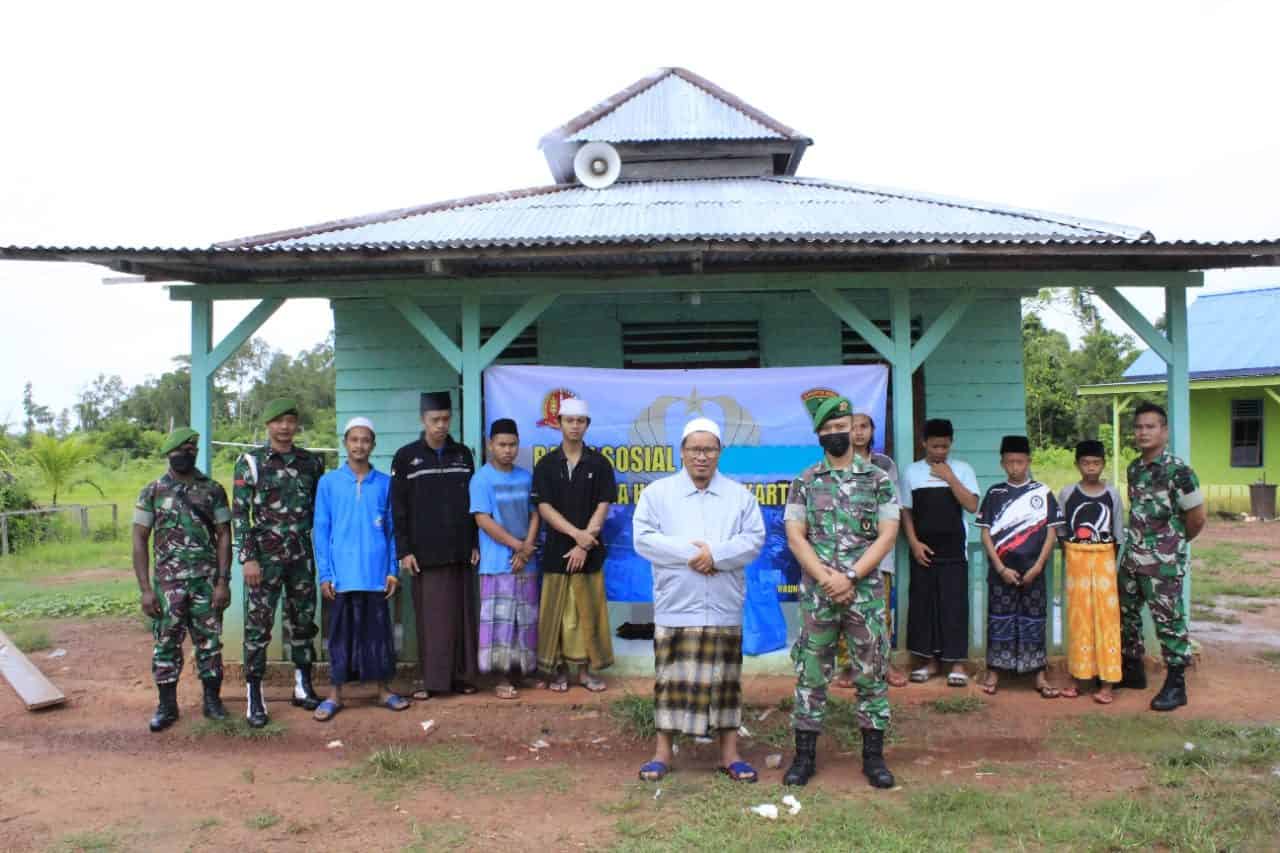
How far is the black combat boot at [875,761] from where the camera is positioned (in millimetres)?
4191

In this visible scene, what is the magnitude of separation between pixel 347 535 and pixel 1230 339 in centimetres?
1994

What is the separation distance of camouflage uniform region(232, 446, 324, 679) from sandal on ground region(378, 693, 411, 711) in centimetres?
61

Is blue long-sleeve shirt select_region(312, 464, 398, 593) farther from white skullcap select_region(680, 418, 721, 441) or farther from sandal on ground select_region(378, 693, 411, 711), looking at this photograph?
white skullcap select_region(680, 418, 721, 441)

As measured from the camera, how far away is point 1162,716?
522 cm

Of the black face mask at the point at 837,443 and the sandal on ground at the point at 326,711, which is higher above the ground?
the black face mask at the point at 837,443

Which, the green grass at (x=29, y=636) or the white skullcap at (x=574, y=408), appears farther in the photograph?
the green grass at (x=29, y=636)

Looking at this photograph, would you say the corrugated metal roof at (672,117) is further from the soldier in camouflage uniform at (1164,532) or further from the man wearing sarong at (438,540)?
the soldier in camouflage uniform at (1164,532)

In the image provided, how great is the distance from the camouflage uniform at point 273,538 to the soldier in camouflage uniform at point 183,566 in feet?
0.47

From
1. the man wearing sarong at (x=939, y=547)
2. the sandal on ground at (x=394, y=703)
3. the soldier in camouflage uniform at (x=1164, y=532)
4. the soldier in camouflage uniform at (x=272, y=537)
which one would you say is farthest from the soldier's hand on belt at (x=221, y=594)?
the soldier in camouflage uniform at (x=1164, y=532)

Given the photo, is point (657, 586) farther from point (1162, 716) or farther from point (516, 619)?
point (1162, 716)

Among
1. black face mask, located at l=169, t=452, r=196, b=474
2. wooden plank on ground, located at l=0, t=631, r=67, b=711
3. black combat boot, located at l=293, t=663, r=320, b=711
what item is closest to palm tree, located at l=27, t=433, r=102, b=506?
wooden plank on ground, located at l=0, t=631, r=67, b=711

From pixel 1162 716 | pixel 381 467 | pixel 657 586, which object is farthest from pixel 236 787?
pixel 1162 716

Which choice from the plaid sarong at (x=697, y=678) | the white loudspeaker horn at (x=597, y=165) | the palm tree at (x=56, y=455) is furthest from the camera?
the palm tree at (x=56, y=455)

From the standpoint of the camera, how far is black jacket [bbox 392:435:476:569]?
5.49 m
